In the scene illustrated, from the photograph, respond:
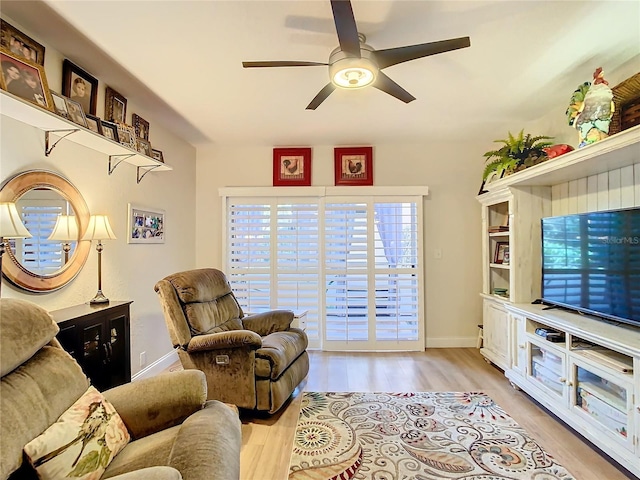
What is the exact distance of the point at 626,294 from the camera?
2131mm

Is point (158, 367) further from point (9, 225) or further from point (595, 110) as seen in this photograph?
point (595, 110)

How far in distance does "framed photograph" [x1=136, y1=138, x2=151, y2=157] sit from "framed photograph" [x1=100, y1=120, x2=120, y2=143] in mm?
278

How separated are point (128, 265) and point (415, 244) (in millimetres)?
3046

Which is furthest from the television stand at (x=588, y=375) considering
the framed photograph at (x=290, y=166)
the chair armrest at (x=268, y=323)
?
the framed photograph at (x=290, y=166)

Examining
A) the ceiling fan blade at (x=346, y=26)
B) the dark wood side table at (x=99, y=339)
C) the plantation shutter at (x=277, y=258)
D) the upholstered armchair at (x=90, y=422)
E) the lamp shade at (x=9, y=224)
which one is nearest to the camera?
the upholstered armchair at (x=90, y=422)

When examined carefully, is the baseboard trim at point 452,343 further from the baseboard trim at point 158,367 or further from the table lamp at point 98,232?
the table lamp at point 98,232

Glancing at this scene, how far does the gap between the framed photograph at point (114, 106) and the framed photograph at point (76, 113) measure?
46 cm

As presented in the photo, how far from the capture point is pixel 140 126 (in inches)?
123

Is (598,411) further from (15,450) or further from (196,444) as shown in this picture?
(15,450)

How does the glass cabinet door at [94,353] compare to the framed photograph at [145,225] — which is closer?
→ the glass cabinet door at [94,353]

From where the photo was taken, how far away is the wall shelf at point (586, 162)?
193cm

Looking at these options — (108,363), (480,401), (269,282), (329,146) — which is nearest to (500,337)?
(480,401)

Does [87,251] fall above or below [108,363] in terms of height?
above

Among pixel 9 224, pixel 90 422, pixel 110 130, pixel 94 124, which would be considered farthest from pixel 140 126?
pixel 90 422
